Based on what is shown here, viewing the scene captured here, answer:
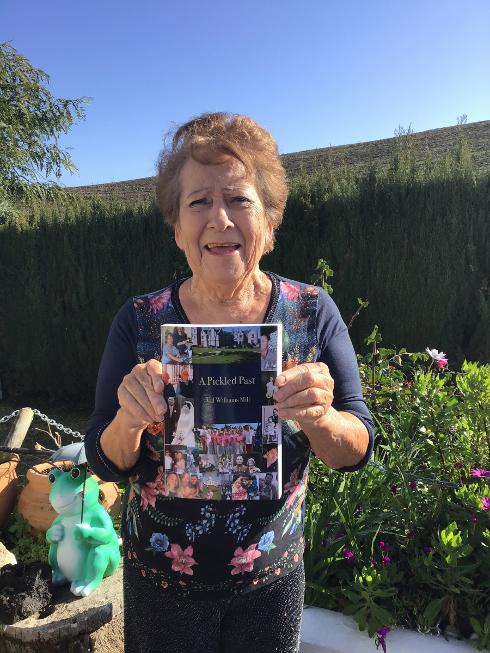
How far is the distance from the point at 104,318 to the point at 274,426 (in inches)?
252

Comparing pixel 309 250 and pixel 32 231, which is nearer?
pixel 309 250

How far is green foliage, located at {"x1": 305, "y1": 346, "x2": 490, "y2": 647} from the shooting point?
75.0 inches

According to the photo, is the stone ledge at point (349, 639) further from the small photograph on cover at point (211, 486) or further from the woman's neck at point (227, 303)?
the woman's neck at point (227, 303)

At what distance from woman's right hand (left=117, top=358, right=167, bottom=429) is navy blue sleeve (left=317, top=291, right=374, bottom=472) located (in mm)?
440

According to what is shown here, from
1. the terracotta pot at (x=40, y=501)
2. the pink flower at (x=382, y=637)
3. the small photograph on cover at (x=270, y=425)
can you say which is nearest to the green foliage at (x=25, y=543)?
the terracotta pot at (x=40, y=501)

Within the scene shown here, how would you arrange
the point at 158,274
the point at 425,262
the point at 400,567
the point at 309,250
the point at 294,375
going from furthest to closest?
1. the point at 158,274
2. the point at 309,250
3. the point at 425,262
4. the point at 400,567
5. the point at 294,375

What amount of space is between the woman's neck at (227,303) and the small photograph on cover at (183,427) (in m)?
0.31

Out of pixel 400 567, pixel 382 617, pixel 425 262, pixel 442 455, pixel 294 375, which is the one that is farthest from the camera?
pixel 425 262

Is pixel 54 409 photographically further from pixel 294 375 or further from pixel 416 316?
pixel 294 375

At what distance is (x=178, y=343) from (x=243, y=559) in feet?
1.96

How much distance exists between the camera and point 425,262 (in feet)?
17.2

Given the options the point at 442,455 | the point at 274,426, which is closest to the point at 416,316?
the point at 442,455

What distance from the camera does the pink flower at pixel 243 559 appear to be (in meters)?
1.22

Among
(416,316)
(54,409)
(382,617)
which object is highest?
(416,316)
